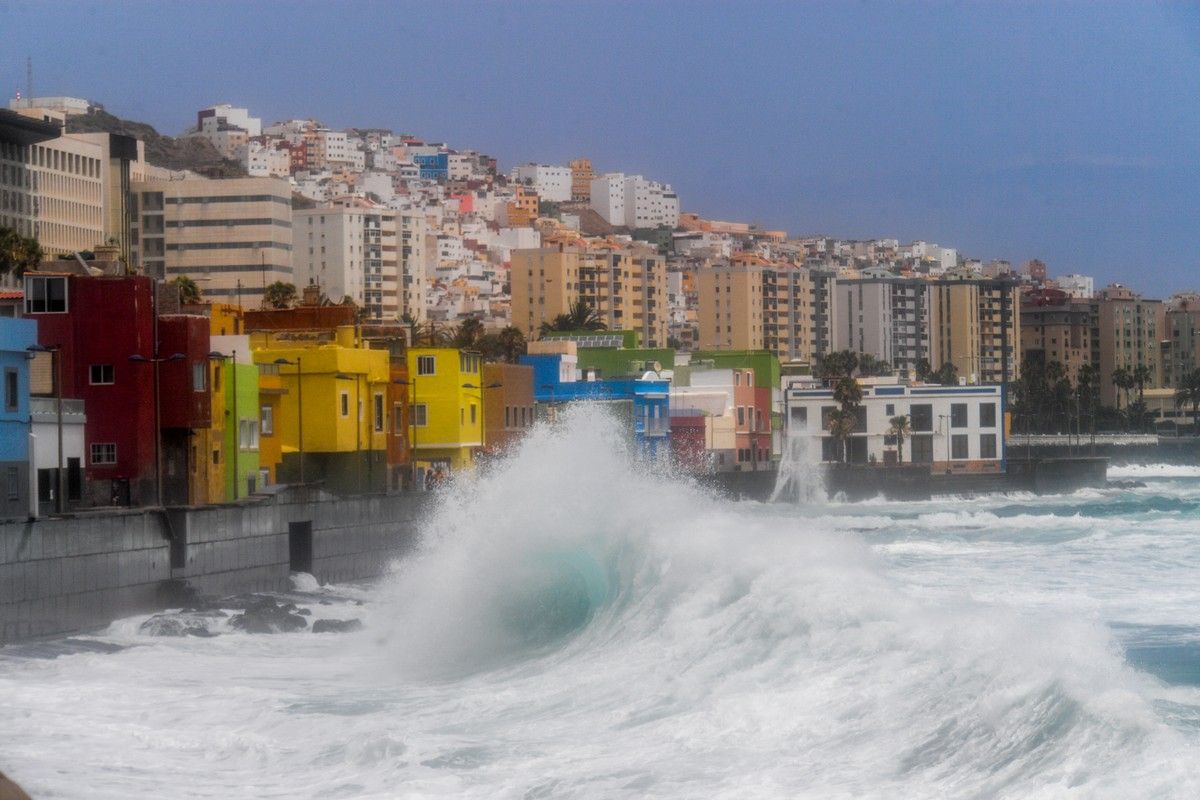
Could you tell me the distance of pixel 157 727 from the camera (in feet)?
67.7

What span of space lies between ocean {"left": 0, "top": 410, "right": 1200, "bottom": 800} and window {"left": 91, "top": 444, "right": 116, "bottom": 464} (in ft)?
15.1

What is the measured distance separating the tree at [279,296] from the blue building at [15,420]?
27437mm

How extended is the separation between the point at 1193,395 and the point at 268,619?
5541 inches

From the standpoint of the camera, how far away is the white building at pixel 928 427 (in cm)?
9994

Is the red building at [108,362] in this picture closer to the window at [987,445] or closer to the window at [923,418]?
the window at [923,418]

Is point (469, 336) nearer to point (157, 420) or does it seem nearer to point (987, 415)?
point (987, 415)

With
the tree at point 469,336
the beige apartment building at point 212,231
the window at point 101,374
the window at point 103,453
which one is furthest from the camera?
the beige apartment building at point 212,231

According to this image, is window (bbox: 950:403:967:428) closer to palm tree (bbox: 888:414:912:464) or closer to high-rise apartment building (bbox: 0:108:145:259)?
palm tree (bbox: 888:414:912:464)

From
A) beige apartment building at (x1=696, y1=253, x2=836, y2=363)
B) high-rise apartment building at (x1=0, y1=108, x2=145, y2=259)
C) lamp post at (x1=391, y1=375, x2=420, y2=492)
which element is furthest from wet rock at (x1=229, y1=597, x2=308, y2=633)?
beige apartment building at (x1=696, y1=253, x2=836, y2=363)

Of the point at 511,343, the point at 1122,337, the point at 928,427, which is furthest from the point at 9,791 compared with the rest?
the point at 1122,337

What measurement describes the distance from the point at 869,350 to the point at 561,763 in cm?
16625

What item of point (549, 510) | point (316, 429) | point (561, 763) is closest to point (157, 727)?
point (561, 763)

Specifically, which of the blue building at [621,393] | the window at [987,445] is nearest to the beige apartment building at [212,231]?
the blue building at [621,393]

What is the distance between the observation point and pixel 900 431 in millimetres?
99562
